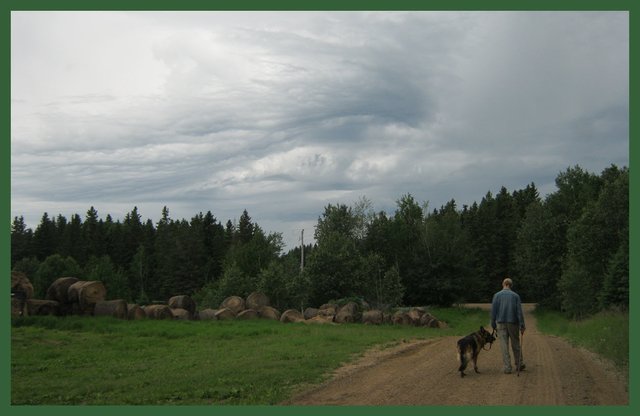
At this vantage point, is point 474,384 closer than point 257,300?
Yes

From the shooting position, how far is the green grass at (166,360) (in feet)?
40.5

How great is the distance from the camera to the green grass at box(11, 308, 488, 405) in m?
12.4

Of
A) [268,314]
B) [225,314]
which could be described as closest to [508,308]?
[225,314]

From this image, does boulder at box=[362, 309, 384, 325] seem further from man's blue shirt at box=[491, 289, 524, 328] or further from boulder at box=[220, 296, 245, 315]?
man's blue shirt at box=[491, 289, 524, 328]

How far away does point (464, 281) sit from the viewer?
2721 inches

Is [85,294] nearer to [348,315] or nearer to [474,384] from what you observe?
[348,315]

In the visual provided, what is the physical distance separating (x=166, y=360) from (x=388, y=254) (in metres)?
55.3

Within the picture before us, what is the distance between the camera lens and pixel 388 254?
72.2 meters

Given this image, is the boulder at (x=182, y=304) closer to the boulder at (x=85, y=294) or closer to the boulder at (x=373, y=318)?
the boulder at (x=85, y=294)

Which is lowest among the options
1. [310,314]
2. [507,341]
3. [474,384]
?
[310,314]

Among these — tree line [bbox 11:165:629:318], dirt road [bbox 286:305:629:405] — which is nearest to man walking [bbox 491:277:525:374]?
dirt road [bbox 286:305:629:405]

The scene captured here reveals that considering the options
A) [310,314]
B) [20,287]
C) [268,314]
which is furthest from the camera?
[310,314]

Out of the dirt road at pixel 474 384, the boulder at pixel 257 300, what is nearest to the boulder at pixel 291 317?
the boulder at pixel 257 300

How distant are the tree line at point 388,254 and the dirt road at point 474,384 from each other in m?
19.8
